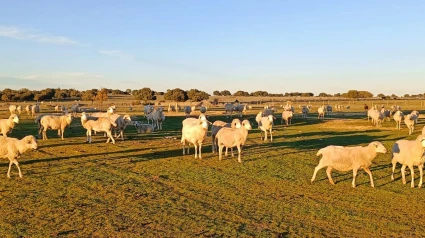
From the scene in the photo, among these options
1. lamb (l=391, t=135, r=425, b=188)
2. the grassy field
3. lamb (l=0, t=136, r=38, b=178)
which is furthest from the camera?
lamb (l=0, t=136, r=38, b=178)

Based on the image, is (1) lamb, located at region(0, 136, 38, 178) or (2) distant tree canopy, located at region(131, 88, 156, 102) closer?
(1) lamb, located at region(0, 136, 38, 178)

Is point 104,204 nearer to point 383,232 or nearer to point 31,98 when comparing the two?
point 383,232

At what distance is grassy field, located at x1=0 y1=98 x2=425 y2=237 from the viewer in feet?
31.3

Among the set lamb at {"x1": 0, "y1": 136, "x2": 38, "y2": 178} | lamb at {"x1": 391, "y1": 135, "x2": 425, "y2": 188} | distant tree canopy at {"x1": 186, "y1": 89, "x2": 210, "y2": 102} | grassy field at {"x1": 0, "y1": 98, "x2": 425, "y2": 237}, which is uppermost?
distant tree canopy at {"x1": 186, "y1": 89, "x2": 210, "y2": 102}

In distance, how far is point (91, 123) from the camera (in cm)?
2359

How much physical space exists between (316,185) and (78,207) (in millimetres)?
8385

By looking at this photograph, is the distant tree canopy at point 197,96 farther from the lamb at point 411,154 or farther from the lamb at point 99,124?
the lamb at point 411,154

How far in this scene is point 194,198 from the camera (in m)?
12.1

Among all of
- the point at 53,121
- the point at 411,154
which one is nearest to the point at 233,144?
the point at 411,154

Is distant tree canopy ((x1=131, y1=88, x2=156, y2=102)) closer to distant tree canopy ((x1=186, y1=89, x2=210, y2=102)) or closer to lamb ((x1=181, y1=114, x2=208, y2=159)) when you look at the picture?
distant tree canopy ((x1=186, y1=89, x2=210, y2=102))

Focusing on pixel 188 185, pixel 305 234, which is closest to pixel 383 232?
pixel 305 234

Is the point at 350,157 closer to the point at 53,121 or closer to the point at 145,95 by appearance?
the point at 53,121

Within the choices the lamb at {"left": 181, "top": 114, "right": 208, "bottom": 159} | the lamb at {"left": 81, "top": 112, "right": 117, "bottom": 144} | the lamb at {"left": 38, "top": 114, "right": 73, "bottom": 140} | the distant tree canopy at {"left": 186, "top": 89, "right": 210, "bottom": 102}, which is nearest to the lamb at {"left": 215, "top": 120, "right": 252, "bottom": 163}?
the lamb at {"left": 181, "top": 114, "right": 208, "bottom": 159}

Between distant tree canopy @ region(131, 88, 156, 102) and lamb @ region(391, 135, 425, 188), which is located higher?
distant tree canopy @ region(131, 88, 156, 102)
